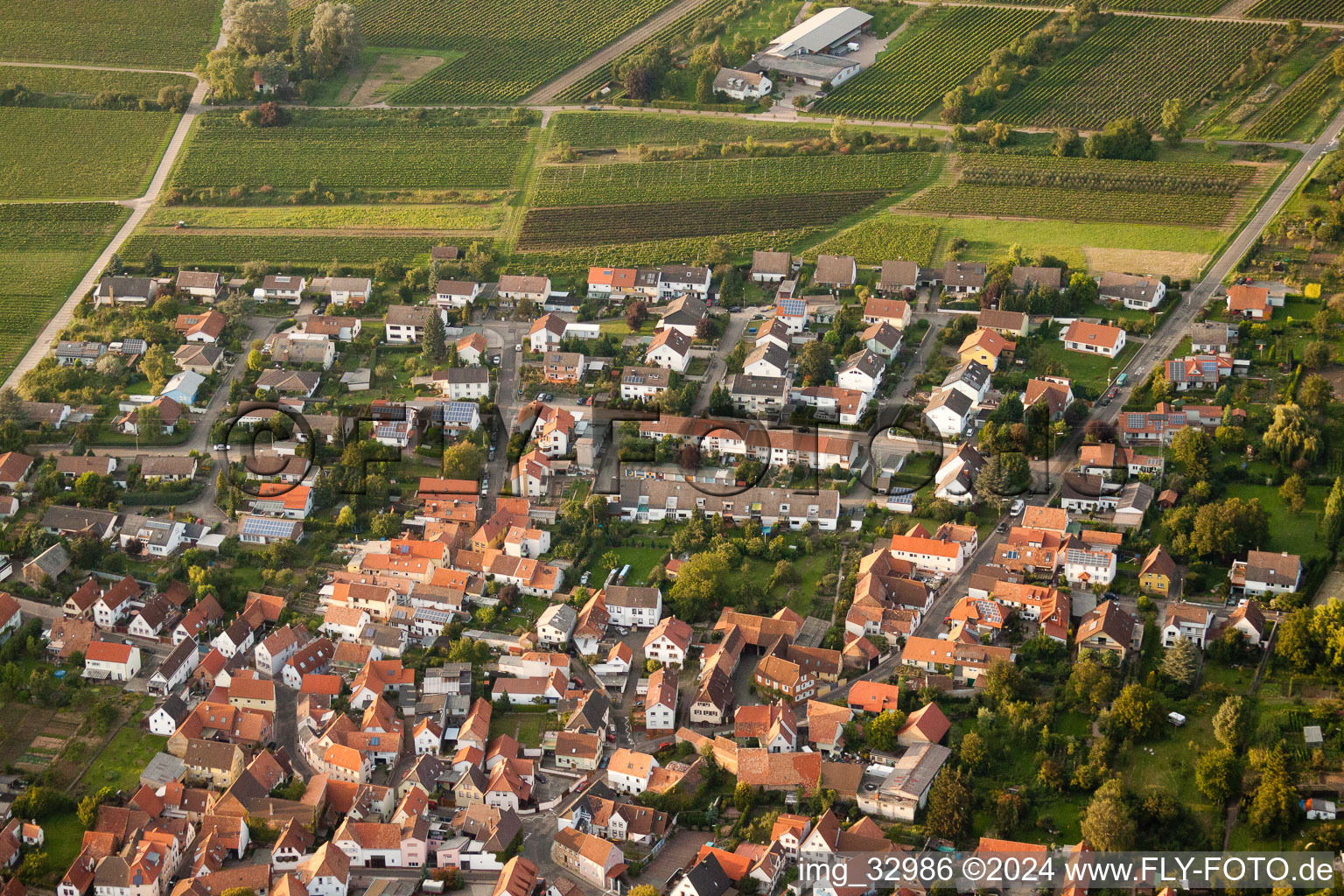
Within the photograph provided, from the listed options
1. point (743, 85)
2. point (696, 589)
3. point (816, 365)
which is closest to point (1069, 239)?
point (816, 365)

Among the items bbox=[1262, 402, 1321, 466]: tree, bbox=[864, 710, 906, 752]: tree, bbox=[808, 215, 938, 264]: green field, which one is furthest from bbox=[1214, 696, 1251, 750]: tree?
bbox=[808, 215, 938, 264]: green field

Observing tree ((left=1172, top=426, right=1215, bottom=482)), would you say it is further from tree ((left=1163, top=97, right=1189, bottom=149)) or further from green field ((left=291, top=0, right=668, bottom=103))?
green field ((left=291, top=0, right=668, bottom=103))

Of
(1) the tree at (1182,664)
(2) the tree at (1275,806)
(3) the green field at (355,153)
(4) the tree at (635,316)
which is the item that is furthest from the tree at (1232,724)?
(3) the green field at (355,153)

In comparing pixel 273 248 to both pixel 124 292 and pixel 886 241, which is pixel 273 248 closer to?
pixel 124 292

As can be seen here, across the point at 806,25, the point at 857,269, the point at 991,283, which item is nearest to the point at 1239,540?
the point at 991,283

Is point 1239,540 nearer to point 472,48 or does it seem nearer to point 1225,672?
point 1225,672
